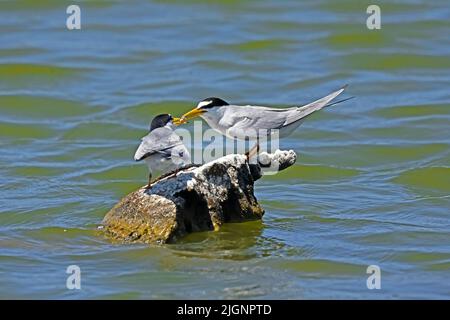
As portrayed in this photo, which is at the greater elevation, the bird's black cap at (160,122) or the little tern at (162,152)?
the bird's black cap at (160,122)

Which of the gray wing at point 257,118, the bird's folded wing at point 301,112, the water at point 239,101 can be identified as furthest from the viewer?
the bird's folded wing at point 301,112

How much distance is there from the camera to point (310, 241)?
948 cm

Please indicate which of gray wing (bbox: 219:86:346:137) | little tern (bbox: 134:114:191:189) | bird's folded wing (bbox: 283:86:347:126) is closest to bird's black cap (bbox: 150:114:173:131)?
little tern (bbox: 134:114:191:189)

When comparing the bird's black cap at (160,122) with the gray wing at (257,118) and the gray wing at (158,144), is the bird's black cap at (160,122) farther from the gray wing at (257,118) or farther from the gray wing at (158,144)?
the gray wing at (257,118)

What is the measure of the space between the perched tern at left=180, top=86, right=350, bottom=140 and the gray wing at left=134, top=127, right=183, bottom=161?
581mm

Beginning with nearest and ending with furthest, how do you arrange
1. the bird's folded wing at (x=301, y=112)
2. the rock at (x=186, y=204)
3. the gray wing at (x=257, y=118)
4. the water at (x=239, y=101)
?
the water at (x=239, y=101), the rock at (x=186, y=204), the gray wing at (x=257, y=118), the bird's folded wing at (x=301, y=112)

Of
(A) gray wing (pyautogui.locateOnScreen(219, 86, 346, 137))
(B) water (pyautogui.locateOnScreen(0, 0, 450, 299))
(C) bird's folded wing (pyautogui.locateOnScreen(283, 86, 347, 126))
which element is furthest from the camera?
(C) bird's folded wing (pyautogui.locateOnScreen(283, 86, 347, 126))

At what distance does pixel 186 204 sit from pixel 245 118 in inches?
44.4

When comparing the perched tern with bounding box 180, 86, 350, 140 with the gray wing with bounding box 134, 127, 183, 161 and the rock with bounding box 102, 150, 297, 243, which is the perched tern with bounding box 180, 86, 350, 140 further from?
the gray wing with bounding box 134, 127, 183, 161

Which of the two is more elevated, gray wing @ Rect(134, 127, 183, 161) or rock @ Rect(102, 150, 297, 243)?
gray wing @ Rect(134, 127, 183, 161)

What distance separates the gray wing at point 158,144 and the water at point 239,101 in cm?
84

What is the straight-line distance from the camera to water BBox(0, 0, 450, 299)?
866cm

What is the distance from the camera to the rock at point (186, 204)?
887cm

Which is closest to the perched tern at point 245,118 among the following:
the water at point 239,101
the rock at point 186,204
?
the rock at point 186,204
